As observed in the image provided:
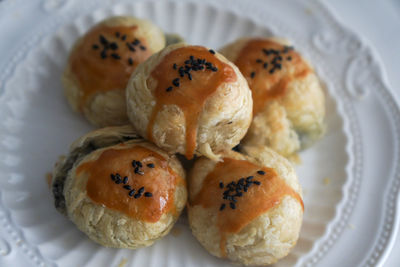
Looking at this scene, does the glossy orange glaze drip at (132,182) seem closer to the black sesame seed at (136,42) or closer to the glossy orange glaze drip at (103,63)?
the glossy orange glaze drip at (103,63)

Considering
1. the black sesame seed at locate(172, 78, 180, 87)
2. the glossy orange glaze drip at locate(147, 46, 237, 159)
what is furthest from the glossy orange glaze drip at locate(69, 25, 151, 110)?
the black sesame seed at locate(172, 78, 180, 87)

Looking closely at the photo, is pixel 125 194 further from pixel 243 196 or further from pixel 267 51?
pixel 267 51

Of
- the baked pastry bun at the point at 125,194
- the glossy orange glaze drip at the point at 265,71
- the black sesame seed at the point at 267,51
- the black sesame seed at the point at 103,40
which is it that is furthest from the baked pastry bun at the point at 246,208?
the black sesame seed at the point at 103,40

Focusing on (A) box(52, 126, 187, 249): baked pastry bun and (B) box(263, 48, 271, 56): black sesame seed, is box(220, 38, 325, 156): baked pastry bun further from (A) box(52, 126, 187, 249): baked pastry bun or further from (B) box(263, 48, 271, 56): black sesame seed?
(A) box(52, 126, 187, 249): baked pastry bun

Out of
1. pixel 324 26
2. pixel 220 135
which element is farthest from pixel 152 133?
pixel 324 26

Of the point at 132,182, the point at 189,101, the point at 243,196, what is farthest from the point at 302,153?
the point at 132,182

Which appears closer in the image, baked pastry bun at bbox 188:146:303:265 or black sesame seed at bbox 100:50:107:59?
baked pastry bun at bbox 188:146:303:265

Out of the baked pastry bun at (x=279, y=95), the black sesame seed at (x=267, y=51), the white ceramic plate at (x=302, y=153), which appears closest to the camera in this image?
the white ceramic plate at (x=302, y=153)
